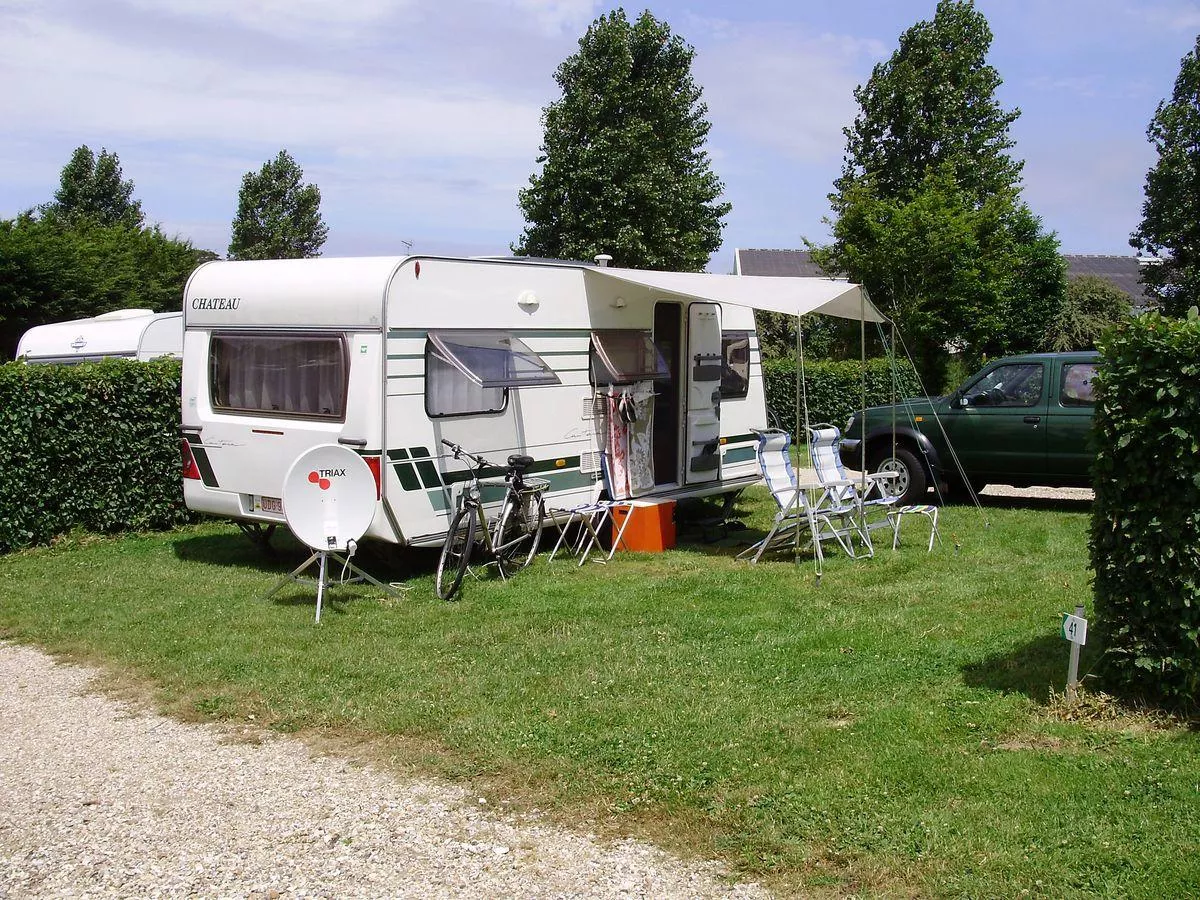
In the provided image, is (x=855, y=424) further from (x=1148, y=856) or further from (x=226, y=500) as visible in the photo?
(x=1148, y=856)

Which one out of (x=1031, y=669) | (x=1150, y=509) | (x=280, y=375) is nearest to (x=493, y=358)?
(x=280, y=375)

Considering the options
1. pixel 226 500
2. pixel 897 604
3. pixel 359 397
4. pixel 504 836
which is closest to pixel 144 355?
pixel 226 500

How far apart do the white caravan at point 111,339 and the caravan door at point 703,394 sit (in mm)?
6062

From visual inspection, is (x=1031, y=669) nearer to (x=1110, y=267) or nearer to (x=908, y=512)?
(x=908, y=512)

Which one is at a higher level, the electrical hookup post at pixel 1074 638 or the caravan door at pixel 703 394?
the caravan door at pixel 703 394

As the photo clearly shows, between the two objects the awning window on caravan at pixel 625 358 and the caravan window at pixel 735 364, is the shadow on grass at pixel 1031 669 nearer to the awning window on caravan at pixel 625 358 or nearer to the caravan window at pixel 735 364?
the awning window on caravan at pixel 625 358

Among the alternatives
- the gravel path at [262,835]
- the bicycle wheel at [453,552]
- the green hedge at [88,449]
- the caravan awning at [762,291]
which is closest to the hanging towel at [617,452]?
the caravan awning at [762,291]

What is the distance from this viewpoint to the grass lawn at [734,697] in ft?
12.8

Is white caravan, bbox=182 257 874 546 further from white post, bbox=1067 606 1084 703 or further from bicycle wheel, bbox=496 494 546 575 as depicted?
white post, bbox=1067 606 1084 703

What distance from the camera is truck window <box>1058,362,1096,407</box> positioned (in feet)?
36.3

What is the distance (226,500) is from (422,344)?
79.7 inches

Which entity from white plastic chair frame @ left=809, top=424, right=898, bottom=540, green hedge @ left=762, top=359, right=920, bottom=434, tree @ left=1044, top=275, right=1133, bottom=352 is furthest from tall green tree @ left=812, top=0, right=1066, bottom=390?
white plastic chair frame @ left=809, top=424, right=898, bottom=540

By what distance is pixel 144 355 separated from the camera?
13578mm

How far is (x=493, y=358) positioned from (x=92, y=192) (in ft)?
111
